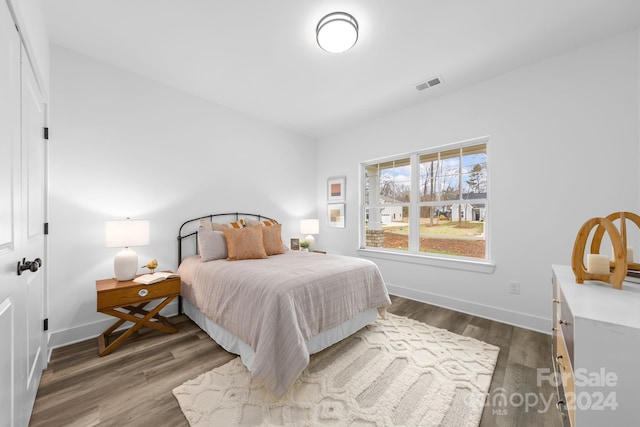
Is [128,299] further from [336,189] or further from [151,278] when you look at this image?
[336,189]

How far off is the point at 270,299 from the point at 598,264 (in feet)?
6.15

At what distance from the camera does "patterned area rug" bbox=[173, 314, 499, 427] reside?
1465 millimetres

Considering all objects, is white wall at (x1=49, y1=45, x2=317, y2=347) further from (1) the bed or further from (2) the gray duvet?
(2) the gray duvet

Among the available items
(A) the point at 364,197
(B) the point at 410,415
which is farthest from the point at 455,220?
(B) the point at 410,415

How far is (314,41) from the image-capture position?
2215mm

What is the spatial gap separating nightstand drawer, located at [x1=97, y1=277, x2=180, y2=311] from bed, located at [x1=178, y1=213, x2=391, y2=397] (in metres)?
0.20

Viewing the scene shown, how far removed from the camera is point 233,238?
285cm

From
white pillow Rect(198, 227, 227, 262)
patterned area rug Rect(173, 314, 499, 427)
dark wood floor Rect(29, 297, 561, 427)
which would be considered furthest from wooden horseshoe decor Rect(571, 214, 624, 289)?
white pillow Rect(198, 227, 227, 262)

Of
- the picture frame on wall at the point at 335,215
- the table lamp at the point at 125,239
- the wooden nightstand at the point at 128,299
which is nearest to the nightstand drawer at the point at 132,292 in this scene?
the wooden nightstand at the point at 128,299

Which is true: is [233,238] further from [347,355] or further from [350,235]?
[350,235]

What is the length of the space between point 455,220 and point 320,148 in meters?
2.74

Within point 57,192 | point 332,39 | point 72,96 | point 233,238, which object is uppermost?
point 332,39

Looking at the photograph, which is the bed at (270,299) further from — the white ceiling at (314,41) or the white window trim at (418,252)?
the white ceiling at (314,41)

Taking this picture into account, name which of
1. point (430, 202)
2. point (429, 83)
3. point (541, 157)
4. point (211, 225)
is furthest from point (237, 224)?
point (541, 157)
